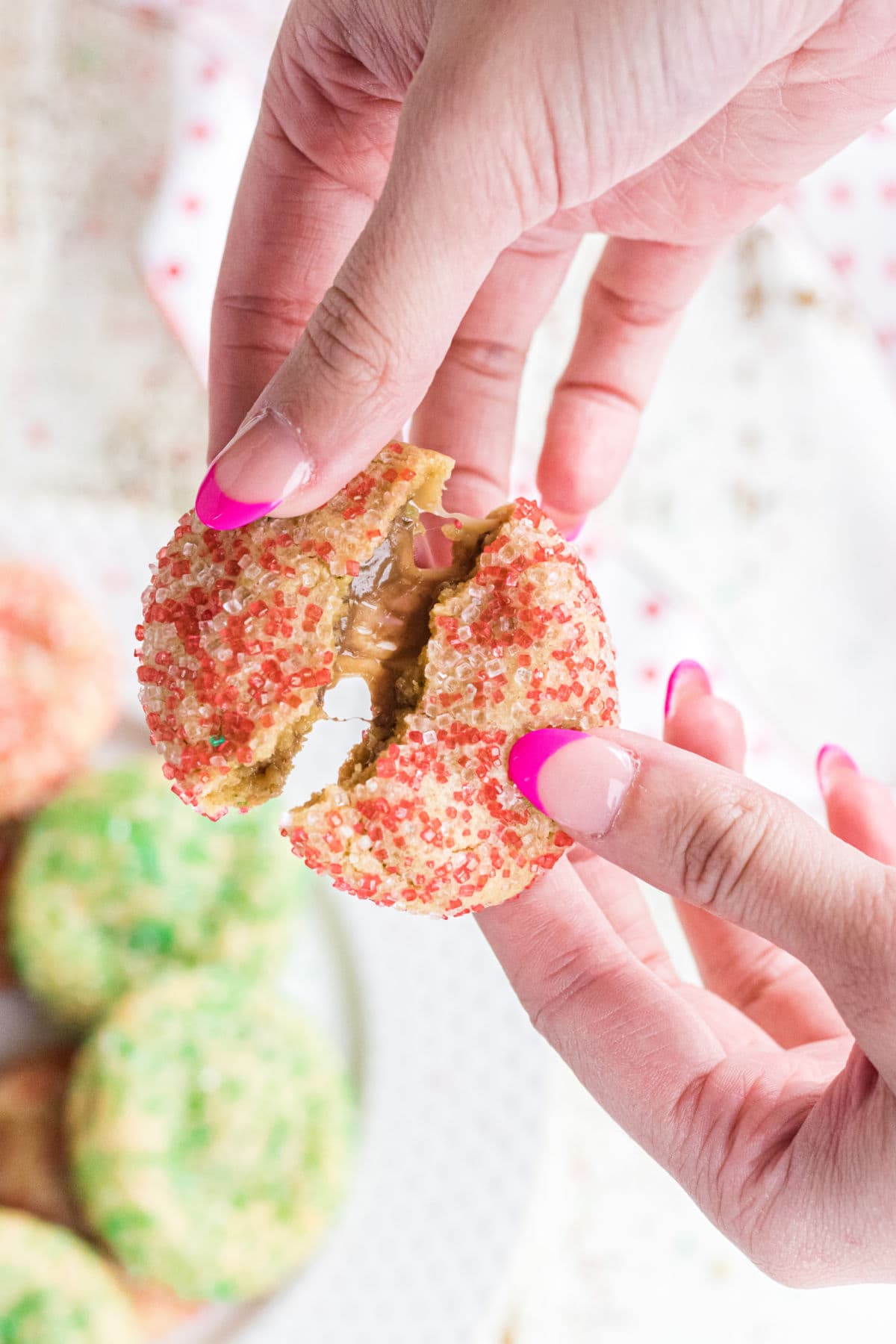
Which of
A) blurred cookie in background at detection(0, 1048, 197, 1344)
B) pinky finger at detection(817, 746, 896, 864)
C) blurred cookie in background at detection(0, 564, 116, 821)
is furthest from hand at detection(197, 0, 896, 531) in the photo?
blurred cookie in background at detection(0, 1048, 197, 1344)

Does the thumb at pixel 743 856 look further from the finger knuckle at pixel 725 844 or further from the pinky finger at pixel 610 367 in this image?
the pinky finger at pixel 610 367

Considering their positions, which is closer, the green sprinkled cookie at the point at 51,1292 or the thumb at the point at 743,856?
the thumb at the point at 743,856

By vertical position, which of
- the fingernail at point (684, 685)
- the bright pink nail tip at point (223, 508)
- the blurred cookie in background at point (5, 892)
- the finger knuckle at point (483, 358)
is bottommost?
the blurred cookie in background at point (5, 892)

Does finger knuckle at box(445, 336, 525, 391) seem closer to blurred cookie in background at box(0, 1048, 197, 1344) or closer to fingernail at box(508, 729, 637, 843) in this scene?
fingernail at box(508, 729, 637, 843)

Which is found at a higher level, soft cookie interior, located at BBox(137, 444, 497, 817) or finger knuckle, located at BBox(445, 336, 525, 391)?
finger knuckle, located at BBox(445, 336, 525, 391)

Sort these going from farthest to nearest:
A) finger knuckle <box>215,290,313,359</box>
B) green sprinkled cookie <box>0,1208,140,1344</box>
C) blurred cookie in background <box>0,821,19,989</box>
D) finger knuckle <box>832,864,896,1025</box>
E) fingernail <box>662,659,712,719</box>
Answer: blurred cookie in background <box>0,821,19,989</box> → green sprinkled cookie <box>0,1208,140,1344</box> → fingernail <box>662,659,712,719</box> → finger knuckle <box>215,290,313,359</box> → finger knuckle <box>832,864,896,1025</box>

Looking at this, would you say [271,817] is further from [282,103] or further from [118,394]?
[282,103]

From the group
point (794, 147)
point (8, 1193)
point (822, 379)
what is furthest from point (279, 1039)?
point (822, 379)

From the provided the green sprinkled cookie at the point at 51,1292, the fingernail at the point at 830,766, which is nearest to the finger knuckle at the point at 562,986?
the fingernail at the point at 830,766
